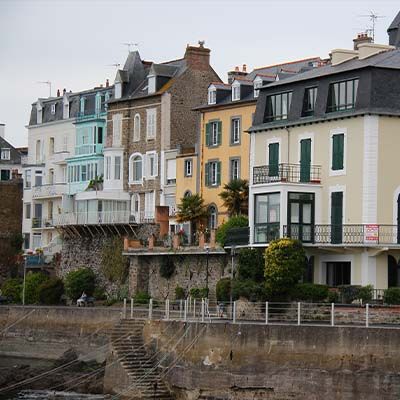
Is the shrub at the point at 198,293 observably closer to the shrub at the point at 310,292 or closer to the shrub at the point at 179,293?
the shrub at the point at 179,293

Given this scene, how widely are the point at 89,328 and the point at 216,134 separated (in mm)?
14821

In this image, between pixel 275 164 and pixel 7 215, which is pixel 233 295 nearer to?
pixel 275 164

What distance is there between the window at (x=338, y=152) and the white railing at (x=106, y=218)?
2204 cm

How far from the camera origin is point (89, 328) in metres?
69.7

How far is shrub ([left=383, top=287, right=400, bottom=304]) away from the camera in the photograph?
191 feet

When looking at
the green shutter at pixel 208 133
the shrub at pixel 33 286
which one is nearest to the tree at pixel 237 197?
the green shutter at pixel 208 133

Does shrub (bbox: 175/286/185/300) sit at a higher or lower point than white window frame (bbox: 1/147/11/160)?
lower

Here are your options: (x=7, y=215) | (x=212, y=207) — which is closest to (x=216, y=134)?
(x=212, y=207)

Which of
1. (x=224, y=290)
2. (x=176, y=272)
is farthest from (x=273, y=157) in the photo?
(x=176, y=272)

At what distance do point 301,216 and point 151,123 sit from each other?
24290 mm

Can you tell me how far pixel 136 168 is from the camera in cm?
8688

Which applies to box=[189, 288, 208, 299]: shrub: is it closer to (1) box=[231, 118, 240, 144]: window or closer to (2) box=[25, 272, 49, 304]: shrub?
(1) box=[231, 118, 240, 144]: window

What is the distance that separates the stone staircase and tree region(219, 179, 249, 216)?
56.5 ft

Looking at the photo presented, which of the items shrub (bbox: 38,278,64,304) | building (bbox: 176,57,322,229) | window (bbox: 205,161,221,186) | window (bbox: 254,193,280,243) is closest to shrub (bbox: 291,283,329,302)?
window (bbox: 254,193,280,243)
